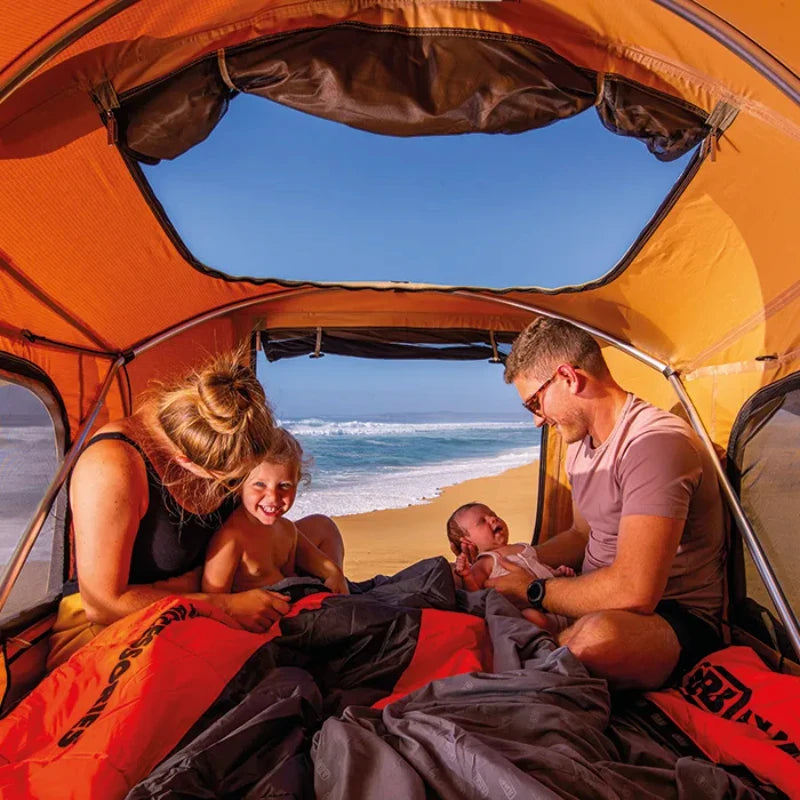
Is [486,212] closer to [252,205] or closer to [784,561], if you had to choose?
[252,205]

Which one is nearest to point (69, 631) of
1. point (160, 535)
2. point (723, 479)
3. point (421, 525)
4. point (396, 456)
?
point (160, 535)

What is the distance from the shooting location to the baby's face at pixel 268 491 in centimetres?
260

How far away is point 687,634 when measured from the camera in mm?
2402

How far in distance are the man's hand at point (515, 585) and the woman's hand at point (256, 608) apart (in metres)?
0.96

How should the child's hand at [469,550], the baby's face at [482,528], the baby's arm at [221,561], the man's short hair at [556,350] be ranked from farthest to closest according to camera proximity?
the baby's face at [482,528]
the child's hand at [469,550]
the man's short hair at [556,350]
the baby's arm at [221,561]

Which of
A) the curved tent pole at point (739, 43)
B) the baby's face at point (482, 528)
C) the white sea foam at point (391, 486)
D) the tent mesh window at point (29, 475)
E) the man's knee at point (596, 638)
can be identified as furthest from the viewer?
the white sea foam at point (391, 486)

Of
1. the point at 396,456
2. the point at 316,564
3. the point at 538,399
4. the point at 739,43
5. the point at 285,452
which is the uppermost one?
the point at 739,43

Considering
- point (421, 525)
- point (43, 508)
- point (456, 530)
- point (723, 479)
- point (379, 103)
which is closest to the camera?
point (379, 103)

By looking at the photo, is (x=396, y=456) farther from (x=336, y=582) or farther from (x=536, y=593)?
(x=536, y=593)

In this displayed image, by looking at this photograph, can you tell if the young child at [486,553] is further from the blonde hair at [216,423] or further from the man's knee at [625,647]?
the blonde hair at [216,423]

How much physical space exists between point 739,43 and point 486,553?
2.42 m

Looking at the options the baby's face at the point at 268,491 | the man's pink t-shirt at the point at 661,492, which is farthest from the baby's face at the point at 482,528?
the baby's face at the point at 268,491

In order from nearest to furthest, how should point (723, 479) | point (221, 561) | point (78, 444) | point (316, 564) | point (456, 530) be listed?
point (221, 561), point (723, 479), point (78, 444), point (316, 564), point (456, 530)

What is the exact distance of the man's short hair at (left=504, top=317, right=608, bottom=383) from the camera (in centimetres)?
271
